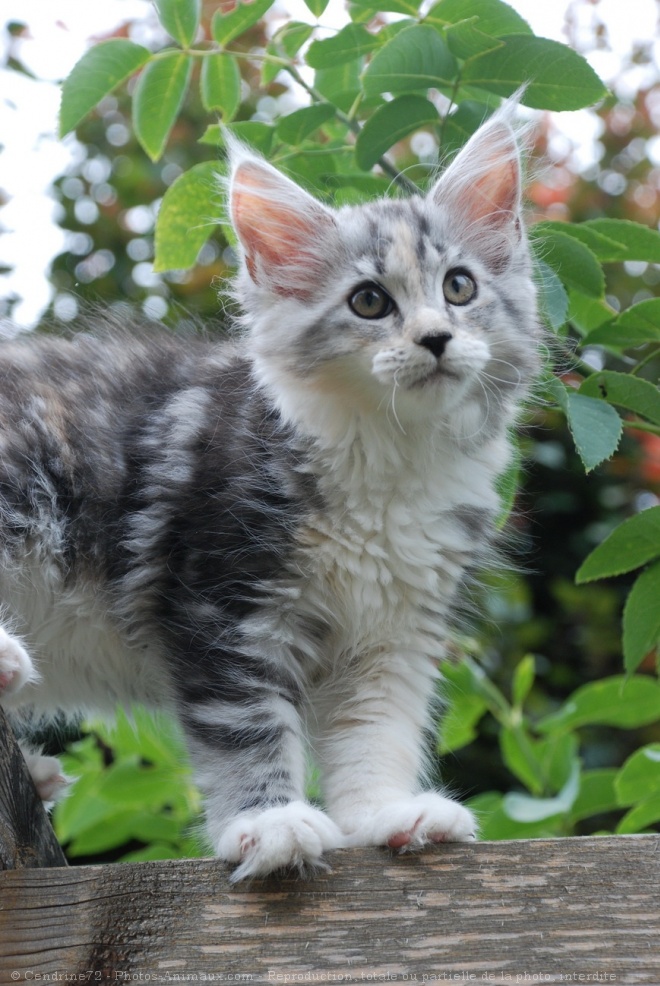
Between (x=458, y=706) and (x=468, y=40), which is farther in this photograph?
(x=458, y=706)

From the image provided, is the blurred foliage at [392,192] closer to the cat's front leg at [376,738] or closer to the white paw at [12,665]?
the cat's front leg at [376,738]

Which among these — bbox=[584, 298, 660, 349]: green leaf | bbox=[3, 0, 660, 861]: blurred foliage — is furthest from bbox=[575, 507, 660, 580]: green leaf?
bbox=[584, 298, 660, 349]: green leaf

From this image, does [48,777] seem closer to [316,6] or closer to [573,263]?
[573,263]

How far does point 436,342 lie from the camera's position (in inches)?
57.3

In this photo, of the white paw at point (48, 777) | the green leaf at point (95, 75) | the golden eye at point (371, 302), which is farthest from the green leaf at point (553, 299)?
the white paw at point (48, 777)

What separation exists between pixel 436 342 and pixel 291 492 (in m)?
0.30

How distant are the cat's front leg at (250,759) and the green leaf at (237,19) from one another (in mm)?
966

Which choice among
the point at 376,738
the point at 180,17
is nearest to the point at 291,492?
the point at 376,738

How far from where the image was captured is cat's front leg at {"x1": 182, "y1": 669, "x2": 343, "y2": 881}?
1.33 meters

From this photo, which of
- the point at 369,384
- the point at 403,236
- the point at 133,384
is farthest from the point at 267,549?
the point at 403,236

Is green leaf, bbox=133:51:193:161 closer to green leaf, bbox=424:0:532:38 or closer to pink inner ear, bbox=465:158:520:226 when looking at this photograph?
green leaf, bbox=424:0:532:38

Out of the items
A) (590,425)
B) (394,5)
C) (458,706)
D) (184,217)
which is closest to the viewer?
(590,425)

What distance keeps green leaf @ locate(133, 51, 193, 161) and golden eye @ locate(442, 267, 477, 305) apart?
51cm

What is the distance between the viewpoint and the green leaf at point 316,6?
1536 mm
